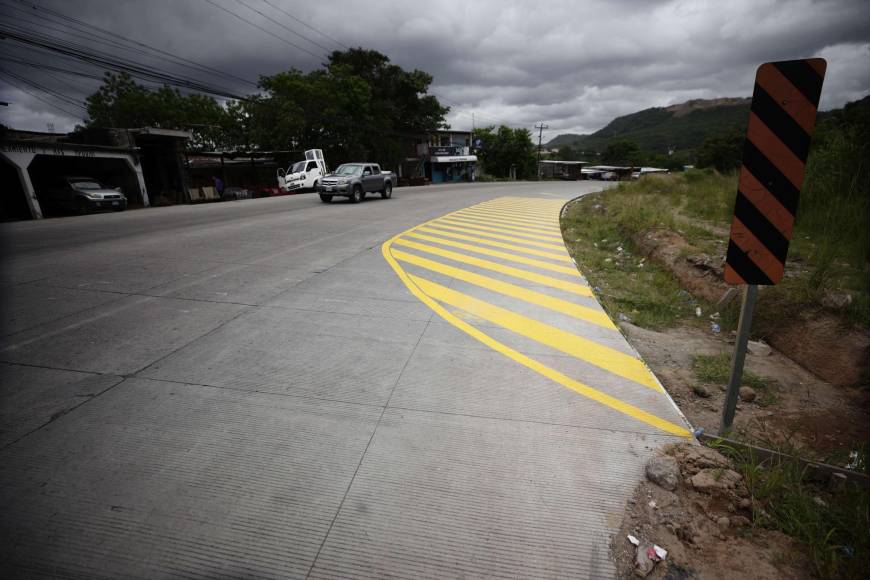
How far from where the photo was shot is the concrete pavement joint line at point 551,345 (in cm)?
316

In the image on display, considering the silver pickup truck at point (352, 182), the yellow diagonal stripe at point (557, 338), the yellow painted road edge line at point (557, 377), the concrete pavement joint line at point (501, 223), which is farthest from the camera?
the silver pickup truck at point (352, 182)

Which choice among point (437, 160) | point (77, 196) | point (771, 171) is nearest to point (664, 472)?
point (771, 171)

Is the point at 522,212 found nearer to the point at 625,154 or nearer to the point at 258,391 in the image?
the point at 258,391

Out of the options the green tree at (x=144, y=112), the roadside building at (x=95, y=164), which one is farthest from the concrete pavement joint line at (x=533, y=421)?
the green tree at (x=144, y=112)

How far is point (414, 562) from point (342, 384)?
1.67 metres

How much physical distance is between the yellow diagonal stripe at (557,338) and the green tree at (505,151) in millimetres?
67772

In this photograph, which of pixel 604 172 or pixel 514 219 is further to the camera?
pixel 604 172

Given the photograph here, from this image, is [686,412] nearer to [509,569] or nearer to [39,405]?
[509,569]

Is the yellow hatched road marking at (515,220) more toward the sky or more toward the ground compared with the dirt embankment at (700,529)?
more toward the sky

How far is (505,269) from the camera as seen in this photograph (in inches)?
289

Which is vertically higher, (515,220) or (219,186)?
(219,186)

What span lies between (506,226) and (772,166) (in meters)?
10.5

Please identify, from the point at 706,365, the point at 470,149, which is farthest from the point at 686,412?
the point at 470,149

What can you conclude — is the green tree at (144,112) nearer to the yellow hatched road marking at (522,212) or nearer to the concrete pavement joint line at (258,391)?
the yellow hatched road marking at (522,212)
